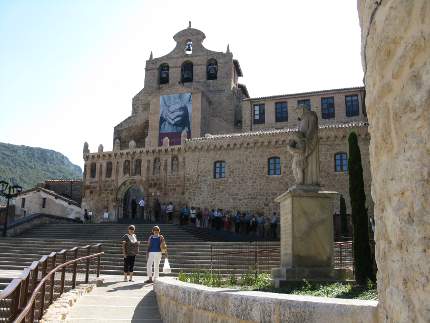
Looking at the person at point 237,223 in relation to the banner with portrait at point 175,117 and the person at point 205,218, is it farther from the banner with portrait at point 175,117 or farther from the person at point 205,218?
the banner with portrait at point 175,117

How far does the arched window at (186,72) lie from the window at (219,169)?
55.1 feet

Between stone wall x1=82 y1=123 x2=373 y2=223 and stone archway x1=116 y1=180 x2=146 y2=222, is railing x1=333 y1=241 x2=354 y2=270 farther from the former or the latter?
stone archway x1=116 y1=180 x2=146 y2=222

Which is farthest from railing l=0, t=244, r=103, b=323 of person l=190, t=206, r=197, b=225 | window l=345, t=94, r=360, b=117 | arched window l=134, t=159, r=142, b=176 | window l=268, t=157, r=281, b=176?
window l=345, t=94, r=360, b=117

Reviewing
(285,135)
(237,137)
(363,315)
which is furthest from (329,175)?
(363,315)

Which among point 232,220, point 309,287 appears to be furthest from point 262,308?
point 232,220

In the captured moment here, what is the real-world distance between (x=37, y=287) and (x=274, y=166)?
87.3ft

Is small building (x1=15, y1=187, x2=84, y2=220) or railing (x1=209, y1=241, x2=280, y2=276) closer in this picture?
railing (x1=209, y1=241, x2=280, y2=276)

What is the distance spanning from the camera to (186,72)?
1876 inches

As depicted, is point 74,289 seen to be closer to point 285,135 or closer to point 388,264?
point 388,264

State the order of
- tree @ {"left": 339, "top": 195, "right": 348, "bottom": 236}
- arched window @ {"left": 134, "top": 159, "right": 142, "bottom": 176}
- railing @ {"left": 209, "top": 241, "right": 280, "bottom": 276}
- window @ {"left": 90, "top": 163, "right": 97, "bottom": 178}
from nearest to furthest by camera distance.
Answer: railing @ {"left": 209, "top": 241, "right": 280, "bottom": 276} < tree @ {"left": 339, "top": 195, "right": 348, "bottom": 236} < arched window @ {"left": 134, "top": 159, "right": 142, "bottom": 176} < window @ {"left": 90, "top": 163, "right": 97, "bottom": 178}

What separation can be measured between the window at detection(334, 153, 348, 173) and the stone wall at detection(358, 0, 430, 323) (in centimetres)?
2855

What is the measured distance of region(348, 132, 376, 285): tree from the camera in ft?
30.8

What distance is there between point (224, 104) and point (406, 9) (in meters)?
43.1

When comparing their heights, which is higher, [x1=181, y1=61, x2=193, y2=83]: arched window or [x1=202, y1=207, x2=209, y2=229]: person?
[x1=181, y1=61, x2=193, y2=83]: arched window
